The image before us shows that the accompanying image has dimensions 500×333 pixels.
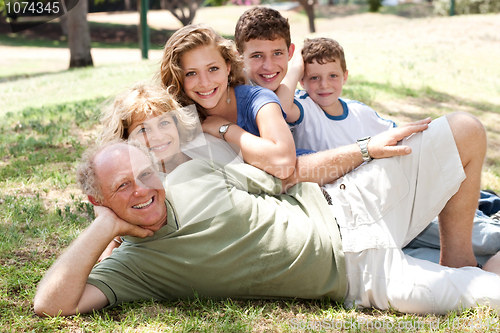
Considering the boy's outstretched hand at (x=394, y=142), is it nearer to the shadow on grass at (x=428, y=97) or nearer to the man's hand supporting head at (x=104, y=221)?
the man's hand supporting head at (x=104, y=221)

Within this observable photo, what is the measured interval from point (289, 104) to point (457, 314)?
6.91 feet

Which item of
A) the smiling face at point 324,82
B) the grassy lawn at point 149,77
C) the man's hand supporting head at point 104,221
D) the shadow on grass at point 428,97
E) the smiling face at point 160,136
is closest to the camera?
the man's hand supporting head at point 104,221

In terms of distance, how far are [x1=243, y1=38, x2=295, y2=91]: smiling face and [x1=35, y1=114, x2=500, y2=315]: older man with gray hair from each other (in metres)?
1.57

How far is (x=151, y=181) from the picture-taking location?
2.68 m

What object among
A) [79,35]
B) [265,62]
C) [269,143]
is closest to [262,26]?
[265,62]

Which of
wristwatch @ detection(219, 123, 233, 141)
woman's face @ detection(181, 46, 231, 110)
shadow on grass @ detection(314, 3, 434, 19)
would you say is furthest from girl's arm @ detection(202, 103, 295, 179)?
shadow on grass @ detection(314, 3, 434, 19)

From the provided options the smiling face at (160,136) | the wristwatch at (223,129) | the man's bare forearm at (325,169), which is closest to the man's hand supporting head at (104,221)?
the smiling face at (160,136)

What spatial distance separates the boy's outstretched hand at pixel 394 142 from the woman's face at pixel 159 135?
1354 millimetres

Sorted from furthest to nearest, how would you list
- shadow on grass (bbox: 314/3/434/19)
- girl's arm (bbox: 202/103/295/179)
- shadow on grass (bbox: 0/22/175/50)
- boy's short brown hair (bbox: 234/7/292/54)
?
shadow on grass (bbox: 314/3/434/19) < shadow on grass (bbox: 0/22/175/50) < boy's short brown hair (bbox: 234/7/292/54) < girl's arm (bbox: 202/103/295/179)

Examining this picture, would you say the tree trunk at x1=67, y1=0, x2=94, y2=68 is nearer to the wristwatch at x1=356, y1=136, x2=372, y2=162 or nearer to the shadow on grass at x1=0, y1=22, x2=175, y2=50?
the shadow on grass at x1=0, y1=22, x2=175, y2=50

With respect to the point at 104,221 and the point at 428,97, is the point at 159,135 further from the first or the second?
the point at 428,97

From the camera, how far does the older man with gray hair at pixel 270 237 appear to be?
258 centimetres

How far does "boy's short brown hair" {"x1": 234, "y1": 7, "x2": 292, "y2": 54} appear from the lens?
420 cm

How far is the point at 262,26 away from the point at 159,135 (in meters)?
1.56
